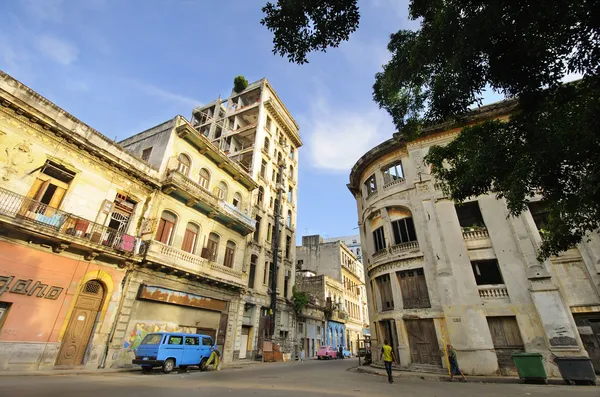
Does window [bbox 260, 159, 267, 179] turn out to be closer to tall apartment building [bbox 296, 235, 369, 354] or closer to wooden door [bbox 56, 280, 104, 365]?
tall apartment building [bbox 296, 235, 369, 354]

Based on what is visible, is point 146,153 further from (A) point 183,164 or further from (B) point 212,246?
(B) point 212,246

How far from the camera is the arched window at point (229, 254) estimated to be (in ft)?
71.3

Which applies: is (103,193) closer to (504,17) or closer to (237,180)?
(237,180)

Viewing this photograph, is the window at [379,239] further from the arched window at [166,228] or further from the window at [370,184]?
the arched window at [166,228]

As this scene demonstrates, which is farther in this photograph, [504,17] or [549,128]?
[549,128]

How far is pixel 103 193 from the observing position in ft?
49.0

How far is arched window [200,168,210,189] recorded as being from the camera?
826 inches

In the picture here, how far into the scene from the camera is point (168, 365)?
1238 cm

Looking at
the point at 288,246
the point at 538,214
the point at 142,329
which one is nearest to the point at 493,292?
the point at 538,214

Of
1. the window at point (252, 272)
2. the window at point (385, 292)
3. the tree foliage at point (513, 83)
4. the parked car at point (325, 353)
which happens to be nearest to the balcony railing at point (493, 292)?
the window at point (385, 292)

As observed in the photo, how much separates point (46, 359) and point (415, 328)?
1802 cm

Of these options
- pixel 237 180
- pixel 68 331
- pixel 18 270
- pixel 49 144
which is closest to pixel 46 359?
pixel 68 331

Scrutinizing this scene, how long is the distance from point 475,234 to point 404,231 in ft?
13.9

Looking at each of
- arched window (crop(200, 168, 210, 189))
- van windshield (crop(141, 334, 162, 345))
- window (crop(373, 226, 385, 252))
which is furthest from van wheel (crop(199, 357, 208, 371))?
window (crop(373, 226, 385, 252))
